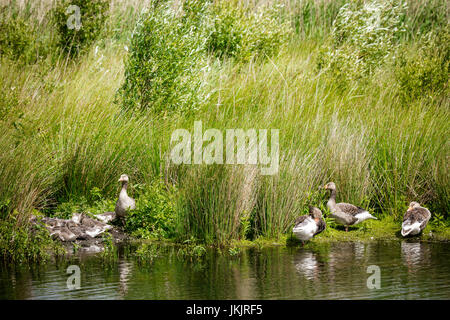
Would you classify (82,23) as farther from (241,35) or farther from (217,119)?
(217,119)

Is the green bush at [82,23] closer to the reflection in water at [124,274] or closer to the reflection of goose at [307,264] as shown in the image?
the reflection in water at [124,274]

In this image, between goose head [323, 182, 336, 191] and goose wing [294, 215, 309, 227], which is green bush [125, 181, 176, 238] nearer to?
goose wing [294, 215, 309, 227]

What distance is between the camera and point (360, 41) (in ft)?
62.5

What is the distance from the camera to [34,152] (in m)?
11.7

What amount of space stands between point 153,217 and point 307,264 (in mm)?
3121

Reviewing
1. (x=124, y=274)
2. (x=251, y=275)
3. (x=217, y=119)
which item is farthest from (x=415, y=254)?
(x=217, y=119)

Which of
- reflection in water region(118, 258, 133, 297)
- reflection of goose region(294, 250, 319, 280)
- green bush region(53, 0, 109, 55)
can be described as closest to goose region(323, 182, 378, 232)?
reflection of goose region(294, 250, 319, 280)

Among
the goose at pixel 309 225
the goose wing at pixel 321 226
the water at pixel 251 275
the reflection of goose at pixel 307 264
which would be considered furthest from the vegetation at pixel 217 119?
the reflection of goose at pixel 307 264

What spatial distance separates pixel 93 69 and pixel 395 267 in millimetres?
10324

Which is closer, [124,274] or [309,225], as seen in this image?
[124,274]

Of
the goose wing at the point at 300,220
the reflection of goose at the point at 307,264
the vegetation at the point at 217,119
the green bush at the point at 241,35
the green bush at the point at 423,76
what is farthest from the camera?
the green bush at the point at 241,35

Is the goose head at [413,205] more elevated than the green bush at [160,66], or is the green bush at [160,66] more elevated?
the green bush at [160,66]

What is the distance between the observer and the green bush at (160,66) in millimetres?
14859

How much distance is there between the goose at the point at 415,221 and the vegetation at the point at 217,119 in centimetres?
75
